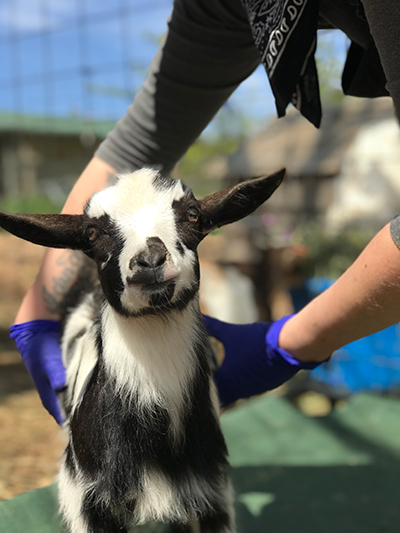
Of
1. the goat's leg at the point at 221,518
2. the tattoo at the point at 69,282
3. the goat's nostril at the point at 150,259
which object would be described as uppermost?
the goat's nostril at the point at 150,259

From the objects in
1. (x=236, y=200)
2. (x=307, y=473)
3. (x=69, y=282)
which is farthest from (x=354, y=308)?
(x=307, y=473)

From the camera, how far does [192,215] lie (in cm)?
141

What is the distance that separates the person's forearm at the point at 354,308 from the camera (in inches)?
50.2

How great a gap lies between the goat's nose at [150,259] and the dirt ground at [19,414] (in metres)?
1.28

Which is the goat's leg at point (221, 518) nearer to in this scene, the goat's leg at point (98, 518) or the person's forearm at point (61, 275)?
the goat's leg at point (98, 518)

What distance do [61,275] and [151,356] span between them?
71 centimetres

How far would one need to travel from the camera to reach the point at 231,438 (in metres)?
3.07

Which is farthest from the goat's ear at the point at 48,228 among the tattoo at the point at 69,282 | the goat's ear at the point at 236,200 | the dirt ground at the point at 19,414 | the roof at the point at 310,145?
the roof at the point at 310,145

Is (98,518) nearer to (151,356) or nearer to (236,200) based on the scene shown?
(151,356)

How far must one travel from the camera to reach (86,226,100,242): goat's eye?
1389mm

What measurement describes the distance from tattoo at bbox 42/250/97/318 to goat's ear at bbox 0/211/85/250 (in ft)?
1.69

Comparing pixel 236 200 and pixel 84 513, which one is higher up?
pixel 236 200

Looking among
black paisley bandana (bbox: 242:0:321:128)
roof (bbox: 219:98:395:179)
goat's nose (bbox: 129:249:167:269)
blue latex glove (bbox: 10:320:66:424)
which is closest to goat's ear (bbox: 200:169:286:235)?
black paisley bandana (bbox: 242:0:321:128)

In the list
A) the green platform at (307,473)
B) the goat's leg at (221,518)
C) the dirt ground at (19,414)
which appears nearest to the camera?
the goat's leg at (221,518)
